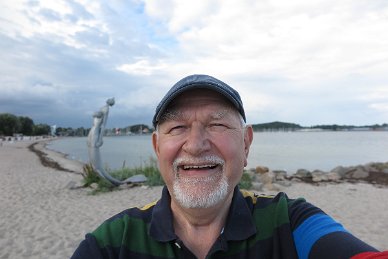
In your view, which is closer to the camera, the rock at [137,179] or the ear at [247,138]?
the ear at [247,138]

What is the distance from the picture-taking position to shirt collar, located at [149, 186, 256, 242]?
4.57 ft

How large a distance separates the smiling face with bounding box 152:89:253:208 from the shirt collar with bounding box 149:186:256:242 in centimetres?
7

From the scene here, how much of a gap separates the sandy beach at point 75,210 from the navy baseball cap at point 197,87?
4.51 meters

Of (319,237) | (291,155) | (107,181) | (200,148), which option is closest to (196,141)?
(200,148)

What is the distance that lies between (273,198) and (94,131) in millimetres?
10077

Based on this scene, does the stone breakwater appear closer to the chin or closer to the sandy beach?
the sandy beach

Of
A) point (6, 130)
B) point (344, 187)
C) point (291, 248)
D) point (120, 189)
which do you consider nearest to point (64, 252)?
point (291, 248)

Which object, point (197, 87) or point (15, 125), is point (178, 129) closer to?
point (197, 87)

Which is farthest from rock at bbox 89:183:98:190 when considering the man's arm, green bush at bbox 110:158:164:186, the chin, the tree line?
the tree line

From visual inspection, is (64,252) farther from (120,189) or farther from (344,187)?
(344,187)

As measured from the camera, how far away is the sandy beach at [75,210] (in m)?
5.70

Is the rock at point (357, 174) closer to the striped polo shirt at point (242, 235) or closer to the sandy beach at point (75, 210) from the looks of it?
the sandy beach at point (75, 210)

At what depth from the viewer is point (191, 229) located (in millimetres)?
1540

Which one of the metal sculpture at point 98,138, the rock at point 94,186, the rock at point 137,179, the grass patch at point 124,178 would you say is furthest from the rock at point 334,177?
the rock at point 94,186
